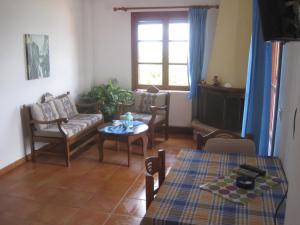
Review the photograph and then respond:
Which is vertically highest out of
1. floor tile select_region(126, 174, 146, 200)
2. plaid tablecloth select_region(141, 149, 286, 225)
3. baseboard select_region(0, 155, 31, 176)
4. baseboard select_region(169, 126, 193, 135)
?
plaid tablecloth select_region(141, 149, 286, 225)

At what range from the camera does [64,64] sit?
17.5ft

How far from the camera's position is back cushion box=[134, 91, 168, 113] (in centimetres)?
552

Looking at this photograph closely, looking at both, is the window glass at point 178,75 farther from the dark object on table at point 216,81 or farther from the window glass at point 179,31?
the dark object on table at point 216,81

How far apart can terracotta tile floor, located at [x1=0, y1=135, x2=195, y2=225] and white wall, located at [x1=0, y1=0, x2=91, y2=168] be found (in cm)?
50

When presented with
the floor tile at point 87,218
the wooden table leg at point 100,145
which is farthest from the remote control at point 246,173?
the wooden table leg at point 100,145

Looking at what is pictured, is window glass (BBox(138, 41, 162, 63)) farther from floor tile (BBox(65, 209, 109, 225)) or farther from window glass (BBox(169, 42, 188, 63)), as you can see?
floor tile (BBox(65, 209, 109, 225))

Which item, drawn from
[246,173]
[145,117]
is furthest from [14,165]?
[246,173]

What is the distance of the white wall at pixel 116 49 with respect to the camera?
19.1ft

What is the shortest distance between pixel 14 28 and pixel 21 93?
84 cm

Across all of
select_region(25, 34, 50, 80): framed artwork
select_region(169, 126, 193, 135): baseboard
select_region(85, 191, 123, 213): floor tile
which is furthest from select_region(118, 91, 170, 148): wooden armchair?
select_region(85, 191, 123, 213): floor tile

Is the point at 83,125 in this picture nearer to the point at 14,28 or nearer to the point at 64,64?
the point at 64,64

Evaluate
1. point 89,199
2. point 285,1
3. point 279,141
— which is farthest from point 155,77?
point 285,1

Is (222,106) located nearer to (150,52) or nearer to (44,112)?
(150,52)

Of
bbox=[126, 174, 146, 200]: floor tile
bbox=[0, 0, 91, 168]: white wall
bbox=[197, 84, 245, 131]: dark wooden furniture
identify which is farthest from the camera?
bbox=[197, 84, 245, 131]: dark wooden furniture
